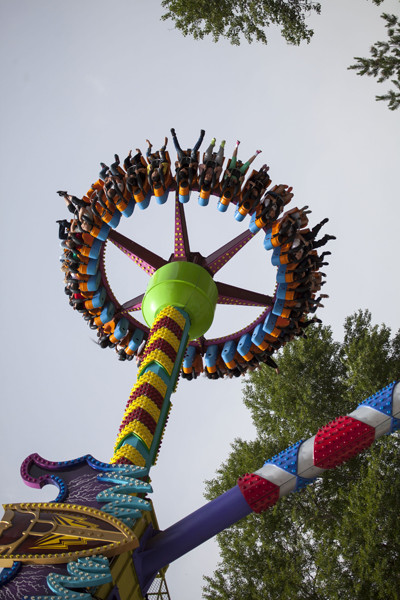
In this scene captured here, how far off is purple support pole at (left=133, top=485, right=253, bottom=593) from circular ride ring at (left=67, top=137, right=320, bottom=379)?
3.52 metres

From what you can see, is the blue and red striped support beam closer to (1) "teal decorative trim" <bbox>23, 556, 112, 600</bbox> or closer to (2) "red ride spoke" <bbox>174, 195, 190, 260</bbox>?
(1) "teal decorative trim" <bbox>23, 556, 112, 600</bbox>

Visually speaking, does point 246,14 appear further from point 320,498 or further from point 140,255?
point 320,498

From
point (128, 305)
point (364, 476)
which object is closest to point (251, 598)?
point (364, 476)

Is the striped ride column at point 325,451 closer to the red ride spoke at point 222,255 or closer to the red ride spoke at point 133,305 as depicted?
the red ride spoke at point 222,255

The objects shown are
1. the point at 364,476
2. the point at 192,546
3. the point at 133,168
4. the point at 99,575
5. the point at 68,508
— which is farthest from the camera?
the point at 364,476

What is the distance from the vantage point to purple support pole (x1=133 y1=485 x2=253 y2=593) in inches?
199

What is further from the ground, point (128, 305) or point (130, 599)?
point (128, 305)

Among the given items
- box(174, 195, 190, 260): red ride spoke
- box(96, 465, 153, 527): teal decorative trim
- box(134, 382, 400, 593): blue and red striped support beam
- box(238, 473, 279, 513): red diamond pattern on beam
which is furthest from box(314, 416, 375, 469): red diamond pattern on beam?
box(174, 195, 190, 260): red ride spoke

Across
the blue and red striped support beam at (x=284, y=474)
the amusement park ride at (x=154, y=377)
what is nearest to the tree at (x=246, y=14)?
the amusement park ride at (x=154, y=377)

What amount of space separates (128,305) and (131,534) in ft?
18.9

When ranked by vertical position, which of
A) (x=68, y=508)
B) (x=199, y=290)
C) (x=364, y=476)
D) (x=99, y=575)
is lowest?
(x=99, y=575)

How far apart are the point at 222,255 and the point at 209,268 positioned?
14.7 inches

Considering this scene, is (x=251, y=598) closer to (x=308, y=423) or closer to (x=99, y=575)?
(x=308, y=423)

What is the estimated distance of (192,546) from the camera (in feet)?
16.8
